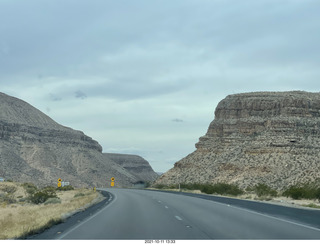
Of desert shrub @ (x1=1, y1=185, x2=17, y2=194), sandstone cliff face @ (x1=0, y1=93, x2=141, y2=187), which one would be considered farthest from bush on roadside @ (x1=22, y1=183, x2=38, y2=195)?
sandstone cliff face @ (x1=0, y1=93, x2=141, y2=187)

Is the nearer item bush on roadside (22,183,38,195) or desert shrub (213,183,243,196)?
desert shrub (213,183,243,196)

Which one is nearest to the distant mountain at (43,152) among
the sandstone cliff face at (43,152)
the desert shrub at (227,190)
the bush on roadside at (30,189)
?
the sandstone cliff face at (43,152)

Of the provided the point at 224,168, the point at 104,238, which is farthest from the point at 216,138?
the point at 104,238

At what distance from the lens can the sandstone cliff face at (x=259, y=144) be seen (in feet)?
238

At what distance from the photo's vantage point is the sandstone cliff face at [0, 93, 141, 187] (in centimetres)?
10712

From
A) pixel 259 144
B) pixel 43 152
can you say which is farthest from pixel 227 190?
pixel 43 152

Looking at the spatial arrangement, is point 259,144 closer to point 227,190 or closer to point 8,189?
point 227,190

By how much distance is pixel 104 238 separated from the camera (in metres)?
12.3

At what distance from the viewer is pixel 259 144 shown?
81562 mm

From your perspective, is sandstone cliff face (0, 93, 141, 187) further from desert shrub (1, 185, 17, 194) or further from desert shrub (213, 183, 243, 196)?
desert shrub (213, 183, 243, 196)

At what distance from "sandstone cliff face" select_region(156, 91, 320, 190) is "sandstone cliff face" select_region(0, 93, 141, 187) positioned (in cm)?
3001

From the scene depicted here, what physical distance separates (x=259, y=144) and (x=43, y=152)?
2330 inches
